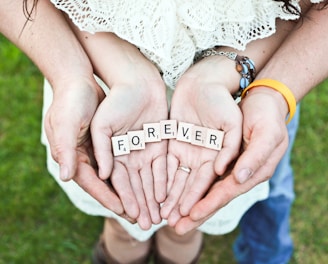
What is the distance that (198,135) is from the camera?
4.63 feet

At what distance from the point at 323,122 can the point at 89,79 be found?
1599 mm

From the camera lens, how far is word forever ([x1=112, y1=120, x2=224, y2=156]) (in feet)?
4.55

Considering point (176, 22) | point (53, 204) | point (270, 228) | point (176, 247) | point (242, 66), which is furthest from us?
point (53, 204)

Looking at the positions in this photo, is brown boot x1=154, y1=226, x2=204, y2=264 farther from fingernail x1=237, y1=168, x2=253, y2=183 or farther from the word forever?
fingernail x1=237, y1=168, x2=253, y2=183

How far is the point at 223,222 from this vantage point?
5.62 ft

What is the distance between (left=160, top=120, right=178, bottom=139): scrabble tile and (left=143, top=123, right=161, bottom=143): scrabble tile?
0.04ft

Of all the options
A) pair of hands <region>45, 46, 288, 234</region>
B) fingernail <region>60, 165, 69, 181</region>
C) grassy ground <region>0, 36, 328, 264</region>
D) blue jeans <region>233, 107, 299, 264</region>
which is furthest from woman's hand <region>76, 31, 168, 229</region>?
Answer: grassy ground <region>0, 36, 328, 264</region>

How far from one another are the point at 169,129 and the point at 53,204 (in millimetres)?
1110

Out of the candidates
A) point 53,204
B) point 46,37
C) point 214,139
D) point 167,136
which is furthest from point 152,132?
point 53,204

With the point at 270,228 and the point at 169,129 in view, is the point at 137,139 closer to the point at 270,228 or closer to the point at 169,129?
the point at 169,129

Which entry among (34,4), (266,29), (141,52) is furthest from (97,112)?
(266,29)

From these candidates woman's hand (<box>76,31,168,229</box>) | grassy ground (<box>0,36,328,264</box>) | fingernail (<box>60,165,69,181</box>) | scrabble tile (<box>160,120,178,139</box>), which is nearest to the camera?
fingernail (<box>60,165,69,181</box>)

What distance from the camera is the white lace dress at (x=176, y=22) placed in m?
1.35

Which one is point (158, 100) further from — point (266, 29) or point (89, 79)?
point (266, 29)
